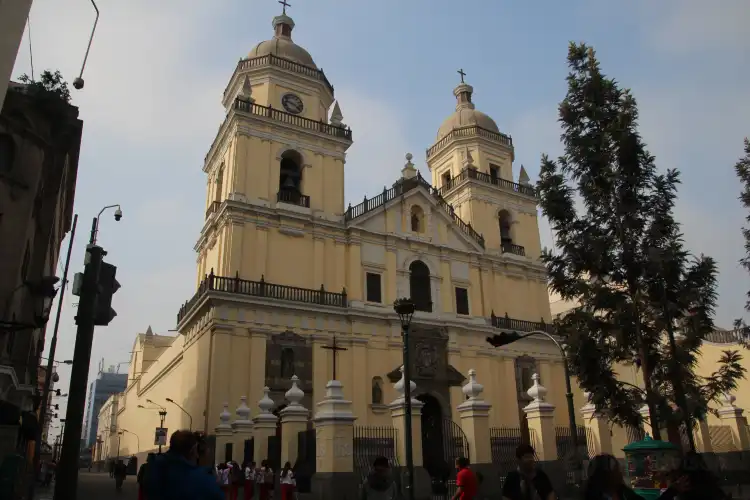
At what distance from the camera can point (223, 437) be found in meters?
19.3

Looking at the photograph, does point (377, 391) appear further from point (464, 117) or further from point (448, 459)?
point (464, 117)

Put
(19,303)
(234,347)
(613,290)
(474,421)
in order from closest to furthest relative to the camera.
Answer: (613,290) < (19,303) < (474,421) < (234,347)

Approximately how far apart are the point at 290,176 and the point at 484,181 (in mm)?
10835

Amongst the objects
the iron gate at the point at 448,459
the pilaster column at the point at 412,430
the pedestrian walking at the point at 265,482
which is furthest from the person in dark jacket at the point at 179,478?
the pedestrian walking at the point at 265,482

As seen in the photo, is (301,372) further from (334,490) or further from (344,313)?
(334,490)

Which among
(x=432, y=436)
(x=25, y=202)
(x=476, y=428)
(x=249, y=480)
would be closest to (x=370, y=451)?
(x=476, y=428)

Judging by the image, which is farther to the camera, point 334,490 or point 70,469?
point 334,490

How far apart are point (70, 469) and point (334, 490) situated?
919 centimetres

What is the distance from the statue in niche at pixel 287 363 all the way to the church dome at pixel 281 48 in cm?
1335

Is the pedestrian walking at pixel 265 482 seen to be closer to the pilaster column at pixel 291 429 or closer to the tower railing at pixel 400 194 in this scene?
the pilaster column at pixel 291 429

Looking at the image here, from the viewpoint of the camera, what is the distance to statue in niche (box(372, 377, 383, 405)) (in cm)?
2359

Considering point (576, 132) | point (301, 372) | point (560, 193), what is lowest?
point (301, 372)

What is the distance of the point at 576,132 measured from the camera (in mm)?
13578

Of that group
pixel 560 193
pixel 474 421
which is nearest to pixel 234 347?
pixel 474 421
